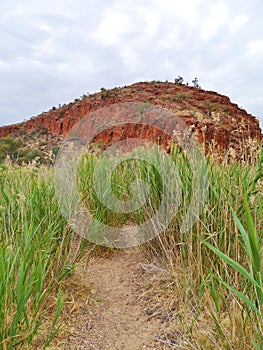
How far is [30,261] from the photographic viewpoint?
3.93 ft

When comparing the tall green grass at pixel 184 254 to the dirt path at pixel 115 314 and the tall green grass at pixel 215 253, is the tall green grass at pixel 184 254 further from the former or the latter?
the dirt path at pixel 115 314

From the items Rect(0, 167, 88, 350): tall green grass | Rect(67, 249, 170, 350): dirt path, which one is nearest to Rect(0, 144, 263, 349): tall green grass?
Rect(0, 167, 88, 350): tall green grass

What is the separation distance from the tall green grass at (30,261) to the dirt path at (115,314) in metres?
0.17

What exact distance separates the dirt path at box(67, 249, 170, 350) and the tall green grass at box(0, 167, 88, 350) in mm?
166

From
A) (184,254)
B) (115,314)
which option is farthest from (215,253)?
(115,314)

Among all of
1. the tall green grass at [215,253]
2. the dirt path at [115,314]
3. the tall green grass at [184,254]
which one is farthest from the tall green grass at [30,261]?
the tall green grass at [215,253]

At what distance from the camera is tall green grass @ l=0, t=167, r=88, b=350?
1.04 metres

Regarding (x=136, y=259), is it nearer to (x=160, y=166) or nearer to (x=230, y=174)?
(x=160, y=166)

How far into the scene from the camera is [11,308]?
107cm

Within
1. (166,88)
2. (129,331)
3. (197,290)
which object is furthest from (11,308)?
(166,88)

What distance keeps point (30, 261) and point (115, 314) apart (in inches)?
23.7

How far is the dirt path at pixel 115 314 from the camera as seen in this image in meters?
1.33

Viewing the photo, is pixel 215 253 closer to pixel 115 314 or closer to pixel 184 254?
pixel 184 254

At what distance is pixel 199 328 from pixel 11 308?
722 mm
